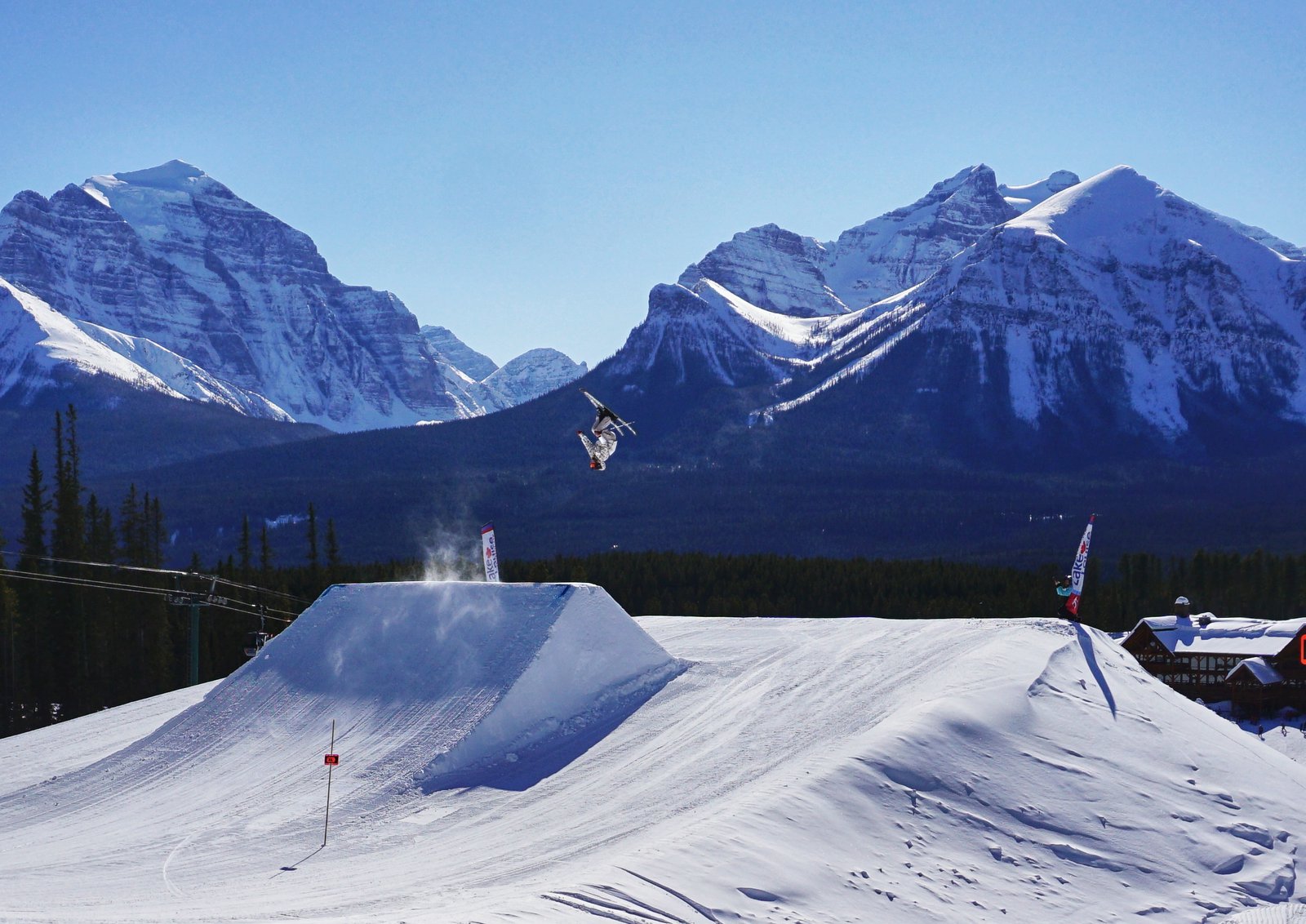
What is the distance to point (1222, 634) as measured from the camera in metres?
80.1

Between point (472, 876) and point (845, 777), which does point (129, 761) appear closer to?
point (472, 876)

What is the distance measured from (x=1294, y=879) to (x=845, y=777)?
9.95 m

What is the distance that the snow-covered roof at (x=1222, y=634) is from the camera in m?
76.9

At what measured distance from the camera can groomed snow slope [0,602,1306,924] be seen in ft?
84.5

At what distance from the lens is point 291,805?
32938mm

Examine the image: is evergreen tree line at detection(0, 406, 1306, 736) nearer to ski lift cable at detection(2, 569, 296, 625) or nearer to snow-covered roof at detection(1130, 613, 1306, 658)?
ski lift cable at detection(2, 569, 296, 625)

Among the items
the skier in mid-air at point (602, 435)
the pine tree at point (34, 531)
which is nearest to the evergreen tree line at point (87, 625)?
the pine tree at point (34, 531)

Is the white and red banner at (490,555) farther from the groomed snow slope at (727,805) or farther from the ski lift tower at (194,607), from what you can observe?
the ski lift tower at (194,607)

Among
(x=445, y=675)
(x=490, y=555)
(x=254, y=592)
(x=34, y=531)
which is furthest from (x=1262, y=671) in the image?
(x=34, y=531)

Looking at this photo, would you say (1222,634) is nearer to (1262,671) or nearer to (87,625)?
(1262,671)

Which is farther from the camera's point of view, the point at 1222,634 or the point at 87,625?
the point at 1222,634

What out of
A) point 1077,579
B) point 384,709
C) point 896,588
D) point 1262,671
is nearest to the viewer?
point 384,709

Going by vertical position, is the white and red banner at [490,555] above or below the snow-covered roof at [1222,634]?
above

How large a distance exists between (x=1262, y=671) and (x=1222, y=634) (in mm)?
6434
